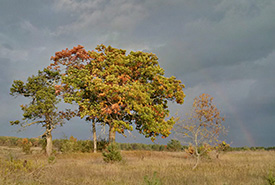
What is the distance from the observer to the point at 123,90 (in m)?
24.4

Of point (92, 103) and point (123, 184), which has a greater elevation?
point (92, 103)

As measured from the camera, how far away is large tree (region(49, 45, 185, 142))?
82.7ft

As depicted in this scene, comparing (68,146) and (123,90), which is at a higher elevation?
(123,90)

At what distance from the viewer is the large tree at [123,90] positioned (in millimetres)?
25219

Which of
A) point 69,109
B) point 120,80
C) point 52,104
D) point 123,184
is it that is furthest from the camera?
point 69,109

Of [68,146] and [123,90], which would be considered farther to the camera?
[68,146]

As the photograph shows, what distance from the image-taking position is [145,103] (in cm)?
2714

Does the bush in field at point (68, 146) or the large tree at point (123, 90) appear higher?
the large tree at point (123, 90)

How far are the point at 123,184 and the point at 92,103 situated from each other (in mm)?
19447

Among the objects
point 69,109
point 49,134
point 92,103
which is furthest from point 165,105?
point 49,134

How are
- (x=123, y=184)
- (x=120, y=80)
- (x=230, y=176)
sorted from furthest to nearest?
(x=120, y=80)
(x=230, y=176)
(x=123, y=184)

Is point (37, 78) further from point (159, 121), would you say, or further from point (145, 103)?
point (159, 121)

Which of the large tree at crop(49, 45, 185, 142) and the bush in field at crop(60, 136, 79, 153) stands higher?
the large tree at crop(49, 45, 185, 142)

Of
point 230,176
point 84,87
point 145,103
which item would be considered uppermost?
point 84,87
